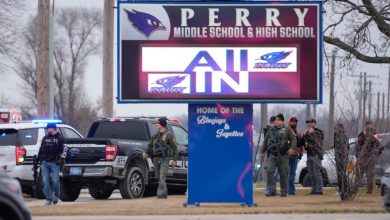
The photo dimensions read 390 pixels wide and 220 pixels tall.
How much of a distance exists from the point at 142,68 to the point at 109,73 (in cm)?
1407

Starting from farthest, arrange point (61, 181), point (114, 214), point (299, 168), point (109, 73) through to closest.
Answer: point (109, 73) → point (299, 168) → point (61, 181) → point (114, 214)

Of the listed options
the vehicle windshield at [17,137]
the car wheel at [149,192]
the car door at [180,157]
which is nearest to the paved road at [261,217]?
the car door at [180,157]

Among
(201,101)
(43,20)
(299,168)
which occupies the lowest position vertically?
(299,168)

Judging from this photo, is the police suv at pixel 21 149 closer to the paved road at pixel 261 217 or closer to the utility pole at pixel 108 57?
→ the paved road at pixel 261 217

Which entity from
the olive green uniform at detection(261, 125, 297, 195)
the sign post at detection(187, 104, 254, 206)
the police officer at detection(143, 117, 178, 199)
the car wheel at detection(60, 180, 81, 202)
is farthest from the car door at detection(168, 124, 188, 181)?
the sign post at detection(187, 104, 254, 206)

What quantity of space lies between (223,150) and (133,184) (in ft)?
16.2

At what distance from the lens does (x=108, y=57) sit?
29.3 metres

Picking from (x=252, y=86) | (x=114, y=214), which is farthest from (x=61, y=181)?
(x=252, y=86)

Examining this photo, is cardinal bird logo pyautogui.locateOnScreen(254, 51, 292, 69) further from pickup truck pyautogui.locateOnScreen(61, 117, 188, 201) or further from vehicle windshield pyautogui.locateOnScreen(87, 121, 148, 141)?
Result: vehicle windshield pyautogui.locateOnScreen(87, 121, 148, 141)

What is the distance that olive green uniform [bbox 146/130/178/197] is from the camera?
1922 cm

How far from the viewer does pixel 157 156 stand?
19391 millimetres

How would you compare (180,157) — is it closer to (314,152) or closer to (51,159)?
(314,152)

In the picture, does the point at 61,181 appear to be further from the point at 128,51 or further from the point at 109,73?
the point at 109,73

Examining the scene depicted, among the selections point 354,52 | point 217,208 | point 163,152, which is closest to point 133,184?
point 163,152
